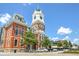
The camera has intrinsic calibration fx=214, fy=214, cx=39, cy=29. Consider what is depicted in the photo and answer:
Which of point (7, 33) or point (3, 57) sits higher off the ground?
point (7, 33)

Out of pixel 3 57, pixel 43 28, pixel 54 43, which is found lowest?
pixel 3 57

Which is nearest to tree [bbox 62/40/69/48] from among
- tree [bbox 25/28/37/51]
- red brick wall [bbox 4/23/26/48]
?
tree [bbox 25/28/37/51]

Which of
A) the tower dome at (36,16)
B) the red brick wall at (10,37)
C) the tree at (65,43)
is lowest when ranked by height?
the tree at (65,43)

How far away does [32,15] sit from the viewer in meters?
4.43

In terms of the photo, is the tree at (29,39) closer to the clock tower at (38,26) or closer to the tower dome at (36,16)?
the clock tower at (38,26)

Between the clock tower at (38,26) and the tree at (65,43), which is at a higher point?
the clock tower at (38,26)

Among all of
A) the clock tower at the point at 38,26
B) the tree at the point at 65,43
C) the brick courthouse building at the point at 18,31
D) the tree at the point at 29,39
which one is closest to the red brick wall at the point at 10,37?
the brick courthouse building at the point at 18,31

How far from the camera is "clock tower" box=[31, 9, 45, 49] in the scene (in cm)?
443

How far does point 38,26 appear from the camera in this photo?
14.8 feet

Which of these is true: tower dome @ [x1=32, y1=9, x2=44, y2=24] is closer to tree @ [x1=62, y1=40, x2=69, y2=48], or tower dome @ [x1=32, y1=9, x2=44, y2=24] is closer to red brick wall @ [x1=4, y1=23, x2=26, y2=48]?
red brick wall @ [x1=4, y1=23, x2=26, y2=48]

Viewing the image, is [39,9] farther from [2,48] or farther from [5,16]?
[2,48]

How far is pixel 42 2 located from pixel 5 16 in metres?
0.81

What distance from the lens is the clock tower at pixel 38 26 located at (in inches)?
174

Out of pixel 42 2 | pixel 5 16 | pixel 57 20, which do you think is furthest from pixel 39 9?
pixel 5 16
